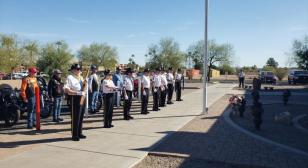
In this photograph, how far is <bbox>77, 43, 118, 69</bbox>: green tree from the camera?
85250 millimetres

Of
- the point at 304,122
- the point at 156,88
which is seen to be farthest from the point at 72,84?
the point at 304,122

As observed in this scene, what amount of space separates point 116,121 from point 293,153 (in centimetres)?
583

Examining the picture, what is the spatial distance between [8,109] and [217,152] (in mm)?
6336

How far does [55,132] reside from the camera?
389 inches

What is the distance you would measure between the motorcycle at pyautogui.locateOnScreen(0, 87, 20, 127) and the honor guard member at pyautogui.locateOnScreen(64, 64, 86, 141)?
2.79m

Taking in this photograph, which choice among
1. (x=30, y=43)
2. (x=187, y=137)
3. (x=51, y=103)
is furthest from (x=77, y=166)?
(x=30, y=43)

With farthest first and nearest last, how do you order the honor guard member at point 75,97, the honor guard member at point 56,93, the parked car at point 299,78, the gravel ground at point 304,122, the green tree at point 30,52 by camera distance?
1. the green tree at point 30,52
2. the parked car at point 299,78
3. the gravel ground at point 304,122
4. the honor guard member at point 56,93
5. the honor guard member at point 75,97

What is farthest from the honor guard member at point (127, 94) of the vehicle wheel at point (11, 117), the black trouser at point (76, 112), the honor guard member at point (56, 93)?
the vehicle wheel at point (11, 117)

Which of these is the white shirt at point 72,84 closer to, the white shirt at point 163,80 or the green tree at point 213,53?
the white shirt at point 163,80

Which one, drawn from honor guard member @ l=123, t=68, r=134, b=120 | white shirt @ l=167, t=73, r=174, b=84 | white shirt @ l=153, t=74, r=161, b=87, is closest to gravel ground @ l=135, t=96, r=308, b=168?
honor guard member @ l=123, t=68, r=134, b=120

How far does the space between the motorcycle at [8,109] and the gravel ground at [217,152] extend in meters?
4.68

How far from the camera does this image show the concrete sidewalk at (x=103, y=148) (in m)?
6.89

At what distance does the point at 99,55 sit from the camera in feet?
284

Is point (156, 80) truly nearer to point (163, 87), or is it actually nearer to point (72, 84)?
point (163, 87)
